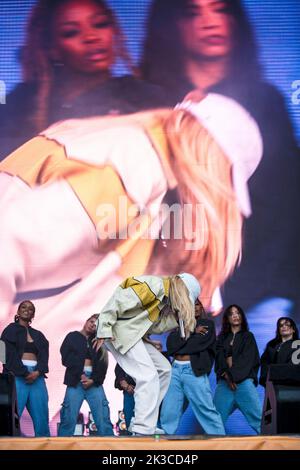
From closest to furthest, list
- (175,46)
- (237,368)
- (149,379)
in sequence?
(149,379) < (237,368) < (175,46)

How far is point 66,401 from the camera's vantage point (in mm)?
8023

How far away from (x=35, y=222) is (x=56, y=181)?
0.39 m

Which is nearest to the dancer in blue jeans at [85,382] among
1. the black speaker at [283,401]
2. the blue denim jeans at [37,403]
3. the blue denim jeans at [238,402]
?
the blue denim jeans at [37,403]

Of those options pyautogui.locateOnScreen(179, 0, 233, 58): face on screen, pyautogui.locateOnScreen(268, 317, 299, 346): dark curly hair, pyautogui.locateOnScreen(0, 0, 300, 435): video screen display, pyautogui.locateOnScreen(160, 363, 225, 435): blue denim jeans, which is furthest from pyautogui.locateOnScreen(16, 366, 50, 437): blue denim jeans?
pyautogui.locateOnScreen(179, 0, 233, 58): face on screen

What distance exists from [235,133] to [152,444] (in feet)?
14.2

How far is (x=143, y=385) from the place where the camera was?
6.10 m

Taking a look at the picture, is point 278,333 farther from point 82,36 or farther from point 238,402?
point 82,36

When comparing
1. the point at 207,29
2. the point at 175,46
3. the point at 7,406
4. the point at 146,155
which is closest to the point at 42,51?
the point at 175,46

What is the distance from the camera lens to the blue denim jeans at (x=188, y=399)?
7.29 metres

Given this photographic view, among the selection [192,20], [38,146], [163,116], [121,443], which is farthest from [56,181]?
[121,443]

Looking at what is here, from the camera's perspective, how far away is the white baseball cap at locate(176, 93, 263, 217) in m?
8.50

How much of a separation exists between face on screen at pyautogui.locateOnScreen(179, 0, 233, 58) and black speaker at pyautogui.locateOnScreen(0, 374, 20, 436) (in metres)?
3.98
